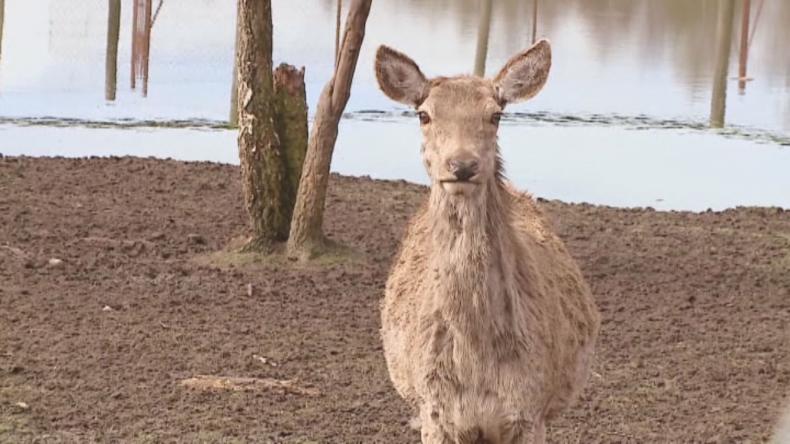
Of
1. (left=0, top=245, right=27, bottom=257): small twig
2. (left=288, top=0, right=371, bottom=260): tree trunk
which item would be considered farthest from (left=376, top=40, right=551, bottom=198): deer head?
(left=0, top=245, right=27, bottom=257): small twig

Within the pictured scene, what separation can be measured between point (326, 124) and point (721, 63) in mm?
11383

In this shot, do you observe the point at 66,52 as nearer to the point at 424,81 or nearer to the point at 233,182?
the point at 233,182

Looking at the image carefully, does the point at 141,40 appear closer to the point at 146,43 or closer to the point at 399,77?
the point at 146,43

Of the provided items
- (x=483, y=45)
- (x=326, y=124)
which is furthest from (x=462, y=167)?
(x=483, y=45)

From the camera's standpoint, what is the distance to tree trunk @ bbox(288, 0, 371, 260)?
9.80 m

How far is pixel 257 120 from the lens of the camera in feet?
33.0

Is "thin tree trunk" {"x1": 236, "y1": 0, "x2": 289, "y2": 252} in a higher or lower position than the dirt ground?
higher

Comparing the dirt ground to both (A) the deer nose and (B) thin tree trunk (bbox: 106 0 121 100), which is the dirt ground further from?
(B) thin tree trunk (bbox: 106 0 121 100)

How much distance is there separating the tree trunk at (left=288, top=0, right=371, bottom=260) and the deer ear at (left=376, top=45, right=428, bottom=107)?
14.1ft

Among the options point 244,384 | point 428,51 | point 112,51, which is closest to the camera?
point 244,384

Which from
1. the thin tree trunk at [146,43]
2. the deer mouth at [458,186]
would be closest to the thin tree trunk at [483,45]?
the thin tree trunk at [146,43]

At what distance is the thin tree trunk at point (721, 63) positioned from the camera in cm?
1730

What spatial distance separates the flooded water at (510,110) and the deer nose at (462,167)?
826 centimetres

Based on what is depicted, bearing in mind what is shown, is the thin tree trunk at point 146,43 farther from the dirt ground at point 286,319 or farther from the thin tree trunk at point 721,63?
the thin tree trunk at point 721,63
